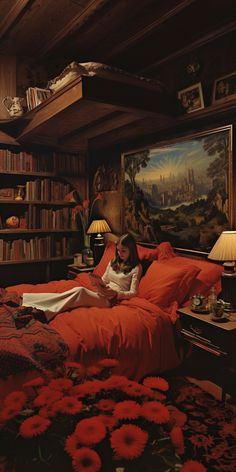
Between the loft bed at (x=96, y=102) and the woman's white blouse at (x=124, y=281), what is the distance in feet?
4.40

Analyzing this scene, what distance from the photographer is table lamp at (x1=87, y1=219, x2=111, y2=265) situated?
3859 mm

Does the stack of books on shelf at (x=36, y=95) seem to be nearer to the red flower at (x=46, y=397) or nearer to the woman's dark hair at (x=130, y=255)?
the woman's dark hair at (x=130, y=255)

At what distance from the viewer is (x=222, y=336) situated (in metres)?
1.96

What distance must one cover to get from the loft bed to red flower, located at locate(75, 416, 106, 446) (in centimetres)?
221

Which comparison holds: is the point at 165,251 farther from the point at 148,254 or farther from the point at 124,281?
the point at 124,281

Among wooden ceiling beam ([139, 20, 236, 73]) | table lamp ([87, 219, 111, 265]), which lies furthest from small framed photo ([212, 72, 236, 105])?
table lamp ([87, 219, 111, 265])

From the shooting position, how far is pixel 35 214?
3822mm

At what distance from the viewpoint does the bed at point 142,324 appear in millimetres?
1936

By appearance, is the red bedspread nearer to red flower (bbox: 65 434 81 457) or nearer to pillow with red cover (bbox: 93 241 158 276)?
Result: pillow with red cover (bbox: 93 241 158 276)

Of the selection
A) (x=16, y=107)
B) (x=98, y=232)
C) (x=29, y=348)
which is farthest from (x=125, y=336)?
(x=16, y=107)

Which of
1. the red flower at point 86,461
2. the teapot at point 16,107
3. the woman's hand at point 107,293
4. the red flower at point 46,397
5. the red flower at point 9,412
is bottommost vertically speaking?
the woman's hand at point 107,293

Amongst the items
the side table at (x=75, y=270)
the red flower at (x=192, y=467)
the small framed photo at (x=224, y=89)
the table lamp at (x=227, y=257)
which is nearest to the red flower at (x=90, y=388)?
the red flower at (x=192, y=467)

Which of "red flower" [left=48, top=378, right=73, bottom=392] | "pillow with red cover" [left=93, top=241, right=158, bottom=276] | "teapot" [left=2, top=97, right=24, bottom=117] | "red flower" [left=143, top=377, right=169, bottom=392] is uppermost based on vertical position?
"teapot" [left=2, top=97, right=24, bottom=117]

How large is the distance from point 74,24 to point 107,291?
2.34 meters
